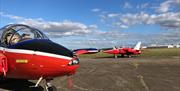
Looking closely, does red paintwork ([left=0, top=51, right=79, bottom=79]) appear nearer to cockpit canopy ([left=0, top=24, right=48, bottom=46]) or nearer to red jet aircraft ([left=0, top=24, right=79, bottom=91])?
red jet aircraft ([left=0, top=24, right=79, bottom=91])

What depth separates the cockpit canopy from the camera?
1020 centimetres

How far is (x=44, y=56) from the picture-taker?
845cm

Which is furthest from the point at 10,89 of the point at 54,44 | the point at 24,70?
the point at 54,44

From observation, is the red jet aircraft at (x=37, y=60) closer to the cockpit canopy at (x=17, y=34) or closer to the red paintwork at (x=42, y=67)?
the red paintwork at (x=42, y=67)

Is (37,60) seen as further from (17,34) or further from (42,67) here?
(17,34)

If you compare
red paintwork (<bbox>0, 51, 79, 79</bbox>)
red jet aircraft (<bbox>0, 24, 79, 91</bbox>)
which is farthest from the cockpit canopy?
red paintwork (<bbox>0, 51, 79, 79</bbox>)

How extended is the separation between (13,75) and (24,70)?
1039 millimetres

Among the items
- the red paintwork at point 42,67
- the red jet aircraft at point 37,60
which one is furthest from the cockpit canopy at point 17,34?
the red paintwork at point 42,67

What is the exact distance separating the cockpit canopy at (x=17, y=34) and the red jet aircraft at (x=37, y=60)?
10.2 inches

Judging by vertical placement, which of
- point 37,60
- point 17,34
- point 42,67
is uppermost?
point 17,34

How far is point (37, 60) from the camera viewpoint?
8.51m

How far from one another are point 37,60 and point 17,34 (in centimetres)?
239

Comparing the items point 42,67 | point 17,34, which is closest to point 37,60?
point 42,67

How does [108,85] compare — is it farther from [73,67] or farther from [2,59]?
[2,59]
